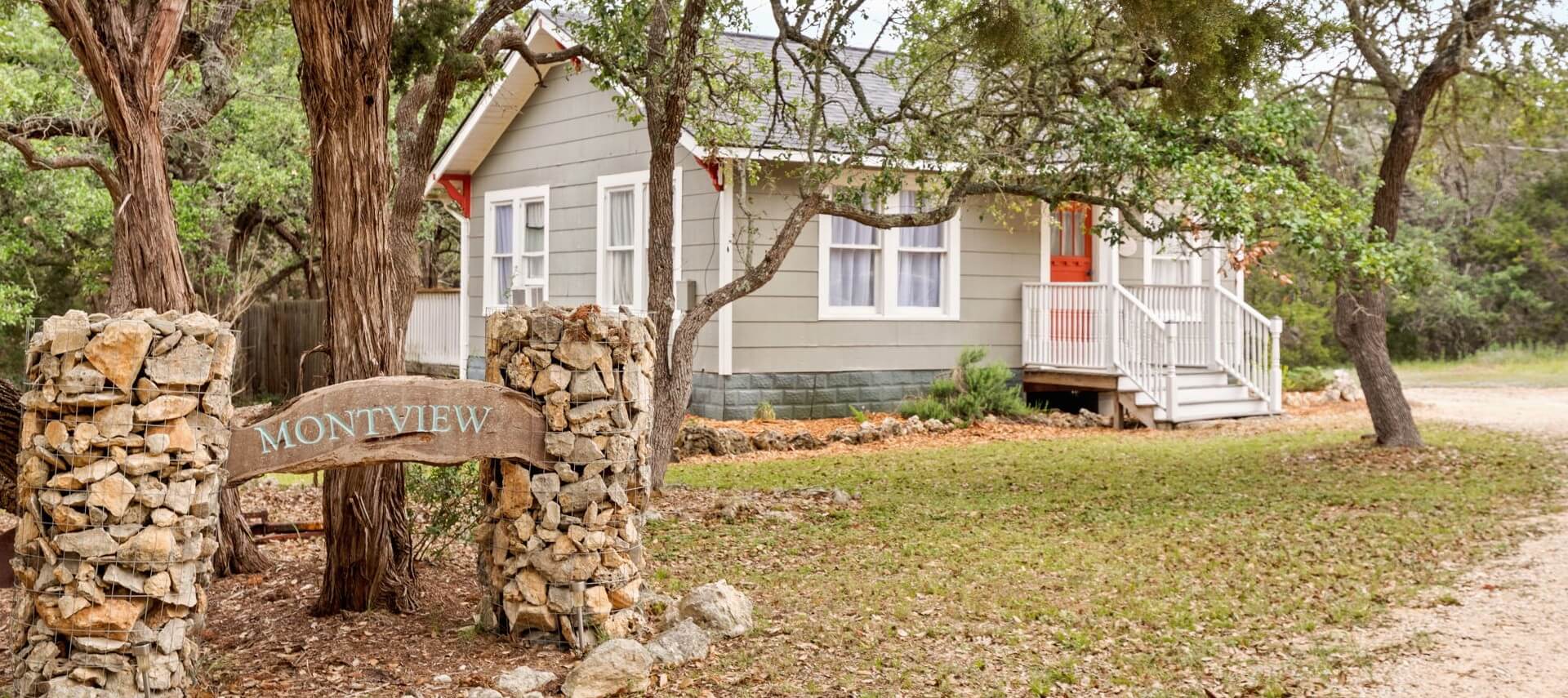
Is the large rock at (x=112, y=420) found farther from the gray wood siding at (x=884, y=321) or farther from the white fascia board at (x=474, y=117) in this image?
the white fascia board at (x=474, y=117)

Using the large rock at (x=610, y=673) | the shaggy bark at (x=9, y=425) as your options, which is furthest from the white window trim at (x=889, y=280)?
the shaggy bark at (x=9, y=425)

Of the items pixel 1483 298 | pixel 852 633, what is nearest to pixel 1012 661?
pixel 852 633

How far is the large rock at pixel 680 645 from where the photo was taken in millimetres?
5906

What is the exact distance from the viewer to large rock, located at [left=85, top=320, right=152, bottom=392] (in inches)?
185

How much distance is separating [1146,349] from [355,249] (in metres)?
11.5

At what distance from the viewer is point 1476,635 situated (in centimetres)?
657

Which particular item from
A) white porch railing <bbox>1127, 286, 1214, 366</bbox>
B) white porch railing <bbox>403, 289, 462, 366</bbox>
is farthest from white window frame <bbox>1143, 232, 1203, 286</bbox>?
white porch railing <bbox>403, 289, 462, 366</bbox>

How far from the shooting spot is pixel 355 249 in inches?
250

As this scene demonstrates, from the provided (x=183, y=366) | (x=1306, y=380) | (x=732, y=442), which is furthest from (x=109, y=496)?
(x=1306, y=380)

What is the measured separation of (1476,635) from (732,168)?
9.21 m

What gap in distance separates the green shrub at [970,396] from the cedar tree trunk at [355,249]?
9908 millimetres

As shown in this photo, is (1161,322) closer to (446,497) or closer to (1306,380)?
(1306,380)

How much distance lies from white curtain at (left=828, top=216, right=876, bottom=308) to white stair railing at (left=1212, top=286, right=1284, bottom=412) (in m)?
4.45

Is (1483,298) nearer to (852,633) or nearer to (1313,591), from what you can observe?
(1313,591)
